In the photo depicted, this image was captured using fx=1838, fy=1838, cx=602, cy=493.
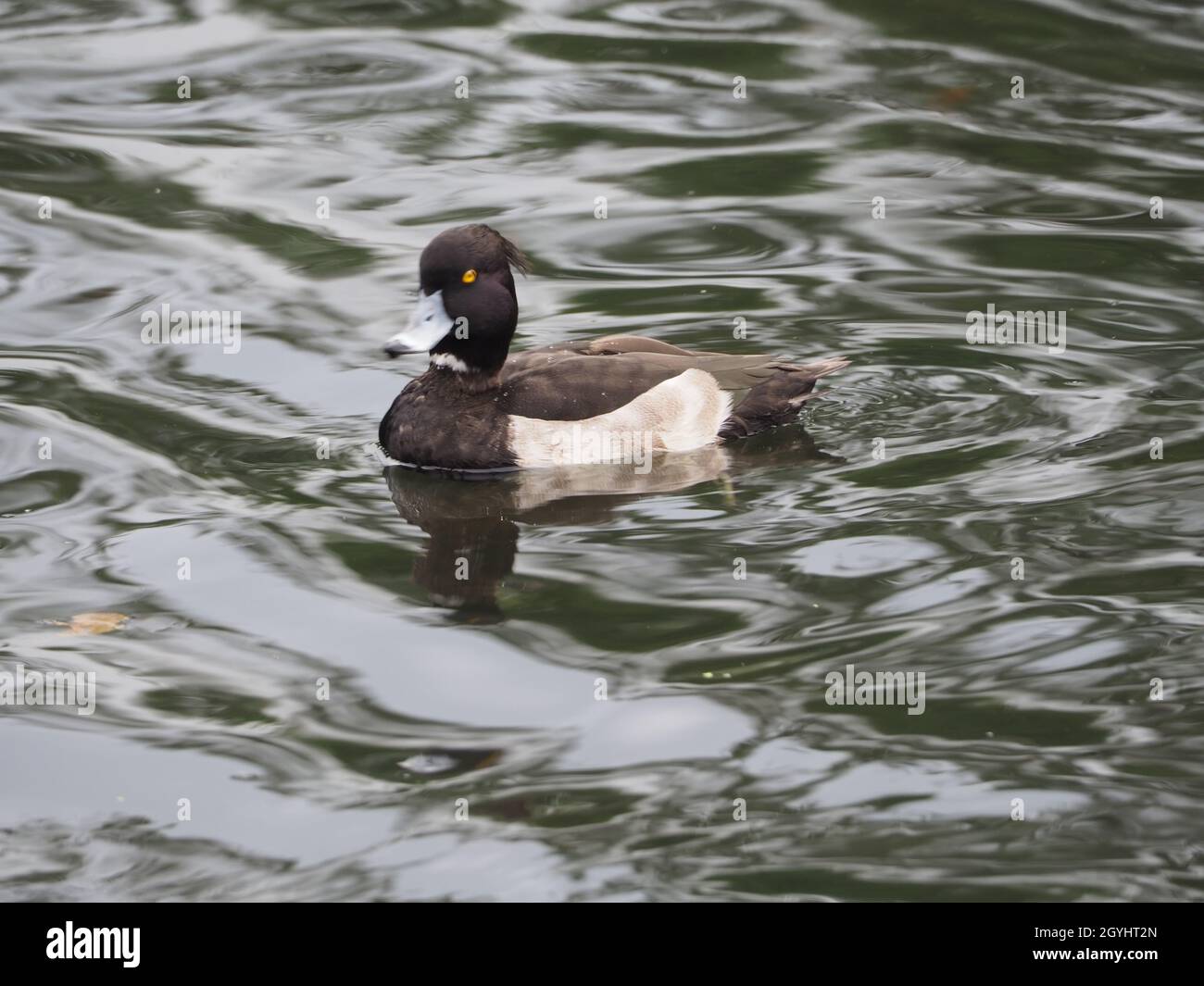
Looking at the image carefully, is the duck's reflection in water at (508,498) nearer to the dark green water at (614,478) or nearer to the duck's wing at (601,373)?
the dark green water at (614,478)

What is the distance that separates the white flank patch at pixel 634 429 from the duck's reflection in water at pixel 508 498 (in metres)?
0.06

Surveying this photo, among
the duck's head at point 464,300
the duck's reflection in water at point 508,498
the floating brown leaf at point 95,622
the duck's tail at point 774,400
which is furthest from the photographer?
the duck's tail at point 774,400

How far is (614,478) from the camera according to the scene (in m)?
8.48

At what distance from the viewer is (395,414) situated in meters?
8.69

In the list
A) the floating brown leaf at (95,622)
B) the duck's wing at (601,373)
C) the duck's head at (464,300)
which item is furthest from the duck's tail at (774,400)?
the floating brown leaf at (95,622)

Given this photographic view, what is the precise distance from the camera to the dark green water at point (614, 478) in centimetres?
550

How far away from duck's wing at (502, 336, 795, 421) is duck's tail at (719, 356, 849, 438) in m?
0.05

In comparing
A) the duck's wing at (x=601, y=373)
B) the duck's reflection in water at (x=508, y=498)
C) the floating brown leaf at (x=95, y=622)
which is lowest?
the floating brown leaf at (x=95, y=622)

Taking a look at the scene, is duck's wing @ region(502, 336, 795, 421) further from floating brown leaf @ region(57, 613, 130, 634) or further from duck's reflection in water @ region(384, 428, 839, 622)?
floating brown leaf @ region(57, 613, 130, 634)

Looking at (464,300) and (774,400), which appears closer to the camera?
(464,300)

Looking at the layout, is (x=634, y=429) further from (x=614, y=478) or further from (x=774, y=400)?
(x=774, y=400)

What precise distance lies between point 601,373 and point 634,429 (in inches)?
12.0

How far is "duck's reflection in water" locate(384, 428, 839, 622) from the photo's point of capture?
24.1 feet

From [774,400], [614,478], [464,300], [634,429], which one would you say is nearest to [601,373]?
[634,429]
